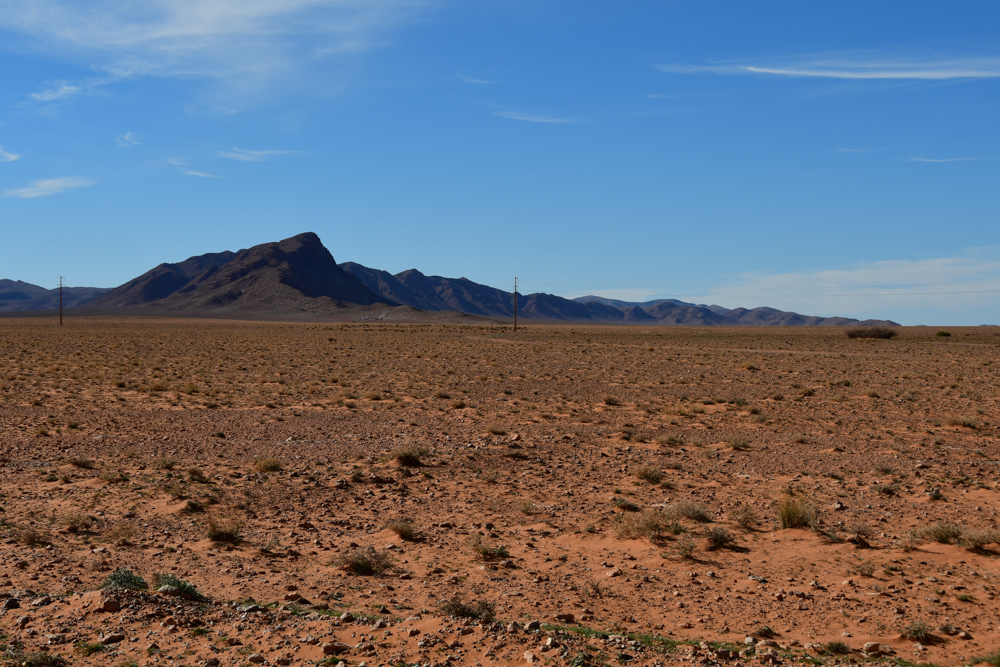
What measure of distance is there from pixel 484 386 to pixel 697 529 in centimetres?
1790

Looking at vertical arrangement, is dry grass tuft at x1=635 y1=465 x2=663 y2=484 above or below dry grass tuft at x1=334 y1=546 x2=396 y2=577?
above

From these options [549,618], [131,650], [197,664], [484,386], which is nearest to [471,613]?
[549,618]

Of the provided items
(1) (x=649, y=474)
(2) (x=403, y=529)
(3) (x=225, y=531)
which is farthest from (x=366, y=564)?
(1) (x=649, y=474)

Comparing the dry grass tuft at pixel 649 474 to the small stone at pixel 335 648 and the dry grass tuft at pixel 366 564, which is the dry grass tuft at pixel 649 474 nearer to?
the dry grass tuft at pixel 366 564

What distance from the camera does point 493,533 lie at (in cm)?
984

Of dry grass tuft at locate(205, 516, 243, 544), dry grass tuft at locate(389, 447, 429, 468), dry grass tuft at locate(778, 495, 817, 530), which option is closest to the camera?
dry grass tuft at locate(205, 516, 243, 544)

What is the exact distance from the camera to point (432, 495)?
39.2 ft

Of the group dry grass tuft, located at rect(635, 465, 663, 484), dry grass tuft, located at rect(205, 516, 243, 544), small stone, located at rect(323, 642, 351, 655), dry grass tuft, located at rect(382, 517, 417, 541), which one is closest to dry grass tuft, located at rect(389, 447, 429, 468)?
dry grass tuft, located at rect(382, 517, 417, 541)

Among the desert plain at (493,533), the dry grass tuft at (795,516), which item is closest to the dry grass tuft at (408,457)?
the desert plain at (493,533)

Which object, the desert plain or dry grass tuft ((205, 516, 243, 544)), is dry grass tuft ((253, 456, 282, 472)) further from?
dry grass tuft ((205, 516, 243, 544))

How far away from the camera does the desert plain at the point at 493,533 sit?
634 centimetres

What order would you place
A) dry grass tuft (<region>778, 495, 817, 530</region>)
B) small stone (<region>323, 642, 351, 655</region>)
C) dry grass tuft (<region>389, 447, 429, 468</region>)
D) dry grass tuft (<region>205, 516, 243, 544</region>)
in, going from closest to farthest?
small stone (<region>323, 642, 351, 655</region>) → dry grass tuft (<region>205, 516, 243, 544</region>) → dry grass tuft (<region>778, 495, 817, 530</region>) → dry grass tuft (<region>389, 447, 429, 468</region>)

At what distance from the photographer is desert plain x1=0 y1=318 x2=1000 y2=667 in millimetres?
6340

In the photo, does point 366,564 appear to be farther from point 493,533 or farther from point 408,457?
point 408,457
